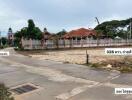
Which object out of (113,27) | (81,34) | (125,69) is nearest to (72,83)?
(125,69)

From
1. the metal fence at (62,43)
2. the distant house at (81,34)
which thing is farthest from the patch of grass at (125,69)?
the distant house at (81,34)

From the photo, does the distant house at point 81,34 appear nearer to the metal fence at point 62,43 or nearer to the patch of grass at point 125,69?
the metal fence at point 62,43

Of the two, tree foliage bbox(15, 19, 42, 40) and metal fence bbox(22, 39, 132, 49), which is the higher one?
tree foliage bbox(15, 19, 42, 40)

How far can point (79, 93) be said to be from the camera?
973 cm

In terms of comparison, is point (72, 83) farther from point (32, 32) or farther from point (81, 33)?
point (81, 33)

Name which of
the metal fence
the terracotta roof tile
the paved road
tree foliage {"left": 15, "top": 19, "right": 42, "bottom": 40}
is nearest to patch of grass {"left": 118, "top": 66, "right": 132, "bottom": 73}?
the paved road

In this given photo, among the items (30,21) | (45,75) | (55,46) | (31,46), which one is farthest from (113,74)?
(30,21)

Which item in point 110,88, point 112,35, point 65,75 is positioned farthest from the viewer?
point 112,35

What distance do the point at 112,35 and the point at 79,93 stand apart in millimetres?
69897

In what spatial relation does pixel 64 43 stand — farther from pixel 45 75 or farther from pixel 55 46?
pixel 45 75

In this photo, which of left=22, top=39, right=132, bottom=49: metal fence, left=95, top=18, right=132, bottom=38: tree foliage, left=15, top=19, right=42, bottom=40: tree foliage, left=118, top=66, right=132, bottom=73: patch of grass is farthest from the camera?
left=95, top=18, right=132, bottom=38: tree foliage

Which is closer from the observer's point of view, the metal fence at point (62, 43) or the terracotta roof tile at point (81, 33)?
the metal fence at point (62, 43)

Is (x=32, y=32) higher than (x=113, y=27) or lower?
lower

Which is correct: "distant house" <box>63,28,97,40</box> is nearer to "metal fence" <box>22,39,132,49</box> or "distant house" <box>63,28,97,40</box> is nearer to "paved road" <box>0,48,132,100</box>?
"metal fence" <box>22,39,132,49</box>
